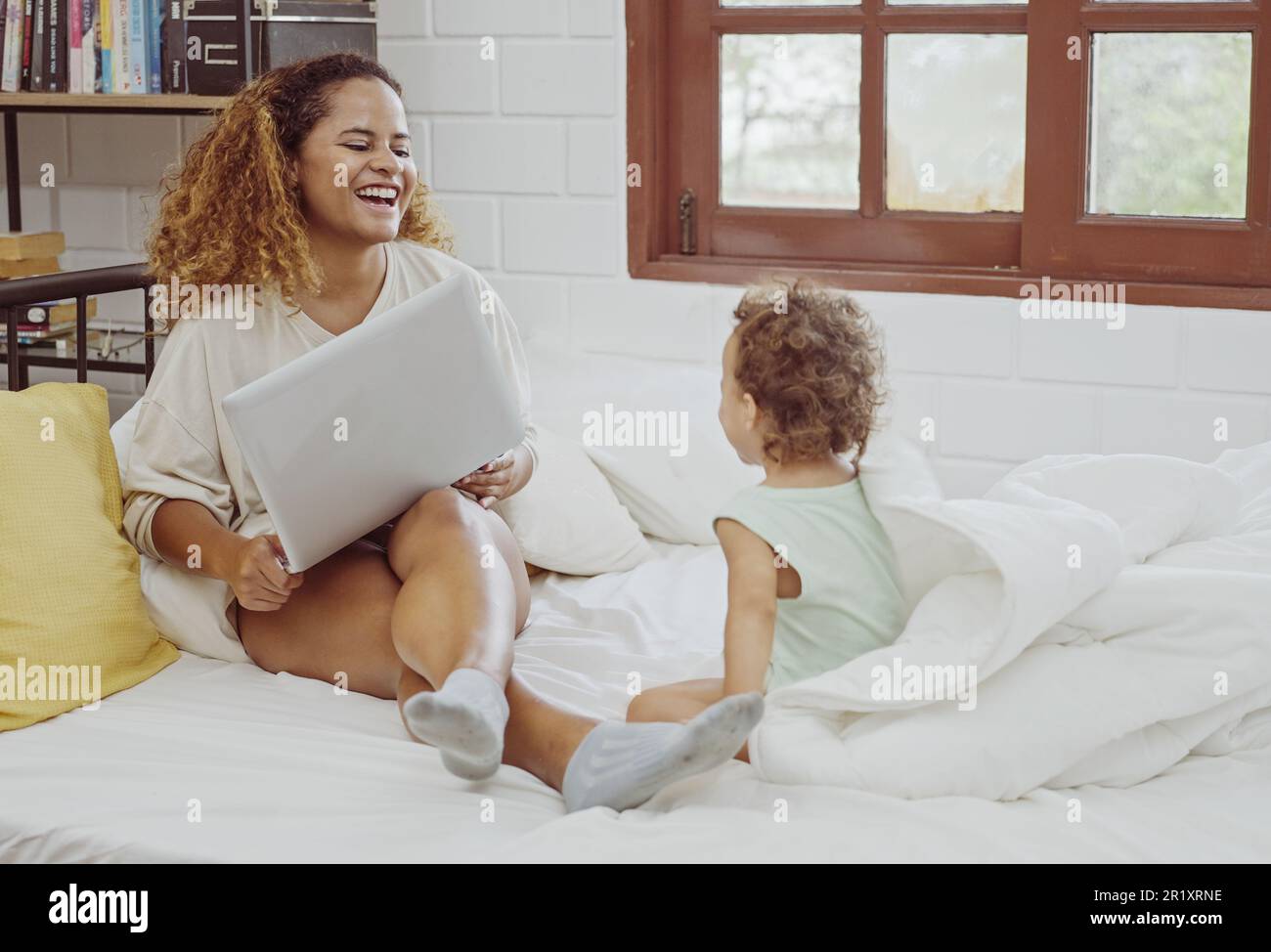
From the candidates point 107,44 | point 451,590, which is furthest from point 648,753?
point 107,44

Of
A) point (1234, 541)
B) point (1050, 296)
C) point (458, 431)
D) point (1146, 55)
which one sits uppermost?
point (1146, 55)

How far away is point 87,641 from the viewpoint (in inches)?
68.8

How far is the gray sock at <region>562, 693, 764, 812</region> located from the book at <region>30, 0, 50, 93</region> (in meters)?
→ 1.83

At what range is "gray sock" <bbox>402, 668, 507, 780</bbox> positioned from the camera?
1339 mm

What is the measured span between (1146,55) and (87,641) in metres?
1.75

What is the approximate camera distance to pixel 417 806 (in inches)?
56.3

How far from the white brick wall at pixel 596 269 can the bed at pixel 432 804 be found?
0.90 metres

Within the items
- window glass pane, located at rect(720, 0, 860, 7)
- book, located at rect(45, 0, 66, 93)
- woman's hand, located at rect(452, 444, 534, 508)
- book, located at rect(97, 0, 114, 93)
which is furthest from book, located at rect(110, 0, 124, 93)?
woman's hand, located at rect(452, 444, 534, 508)

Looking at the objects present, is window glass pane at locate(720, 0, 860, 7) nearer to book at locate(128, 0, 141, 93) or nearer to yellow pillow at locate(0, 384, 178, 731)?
book at locate(128, 0, 141, 93)

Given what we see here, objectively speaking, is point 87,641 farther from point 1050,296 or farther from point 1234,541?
point 1050,296

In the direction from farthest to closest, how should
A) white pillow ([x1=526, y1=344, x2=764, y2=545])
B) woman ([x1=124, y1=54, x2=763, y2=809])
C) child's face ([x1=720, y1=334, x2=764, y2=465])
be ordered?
white pillow ([x1=526, y1=344, x2=764, y2=545]), woman ([x1=124, y1=54, x2=763, y2=809]), child's face ([x1=720, y1=334, x2=764, y2=465])

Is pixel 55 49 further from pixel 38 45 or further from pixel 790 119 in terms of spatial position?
pixel 790 119
